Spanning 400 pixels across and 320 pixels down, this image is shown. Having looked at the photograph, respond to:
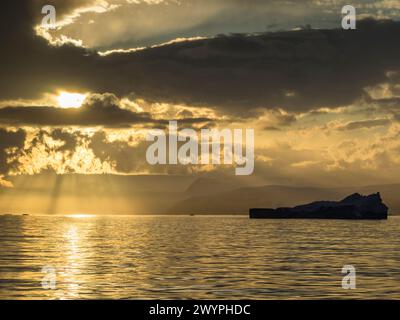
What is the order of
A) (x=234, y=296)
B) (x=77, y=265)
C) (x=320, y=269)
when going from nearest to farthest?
1. (x=234, y=296)
2. (x=320, y=269)
3. (x=77, y=265)

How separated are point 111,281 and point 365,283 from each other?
15.5 m

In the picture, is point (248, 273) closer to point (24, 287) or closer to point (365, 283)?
point (365, 283)

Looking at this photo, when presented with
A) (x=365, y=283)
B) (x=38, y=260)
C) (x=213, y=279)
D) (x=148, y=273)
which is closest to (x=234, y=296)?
(x=213, y=279)

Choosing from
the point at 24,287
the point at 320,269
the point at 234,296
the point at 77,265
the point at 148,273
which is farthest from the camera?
the point at 77,265

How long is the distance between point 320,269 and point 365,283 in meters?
9.76

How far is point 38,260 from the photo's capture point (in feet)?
188
